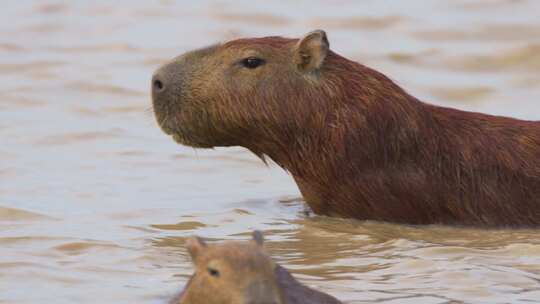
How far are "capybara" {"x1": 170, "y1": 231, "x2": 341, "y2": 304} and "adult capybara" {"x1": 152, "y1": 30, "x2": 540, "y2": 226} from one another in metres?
2.52

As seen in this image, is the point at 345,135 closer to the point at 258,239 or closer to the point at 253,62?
the point at 253,62

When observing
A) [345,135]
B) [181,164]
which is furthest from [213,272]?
[181,164]

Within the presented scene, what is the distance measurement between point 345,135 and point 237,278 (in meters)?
3.06

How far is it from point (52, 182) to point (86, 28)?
6.04 m

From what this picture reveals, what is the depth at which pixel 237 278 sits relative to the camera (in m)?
6.76

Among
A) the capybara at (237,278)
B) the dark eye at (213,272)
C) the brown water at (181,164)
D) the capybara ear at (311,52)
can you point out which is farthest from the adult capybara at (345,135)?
the dark eye at (213,272)

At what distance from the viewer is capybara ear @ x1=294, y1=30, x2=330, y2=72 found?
9758 millimetres

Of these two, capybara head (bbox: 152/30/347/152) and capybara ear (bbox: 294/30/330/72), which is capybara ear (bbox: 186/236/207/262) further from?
capybara ear (bbox: 294/30/330/72)

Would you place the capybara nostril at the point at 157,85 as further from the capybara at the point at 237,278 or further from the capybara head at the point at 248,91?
the capybara at the point at 237,278

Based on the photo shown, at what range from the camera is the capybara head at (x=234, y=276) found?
6699 millimetres

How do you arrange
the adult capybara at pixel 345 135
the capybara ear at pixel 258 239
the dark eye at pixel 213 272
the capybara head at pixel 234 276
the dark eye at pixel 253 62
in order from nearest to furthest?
the capybara head at pixel 234 276 → the dark eye at pixel 213 272 → the capybara ear at pixel 258 239 → the adult capybara at pixel 345 135 → the dark eye at pixel 253 62

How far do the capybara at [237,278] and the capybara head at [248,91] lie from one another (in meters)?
2.56

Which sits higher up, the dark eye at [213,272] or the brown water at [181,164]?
the brown water at [181,164]

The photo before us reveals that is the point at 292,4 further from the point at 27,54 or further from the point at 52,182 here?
the point at 52,182
